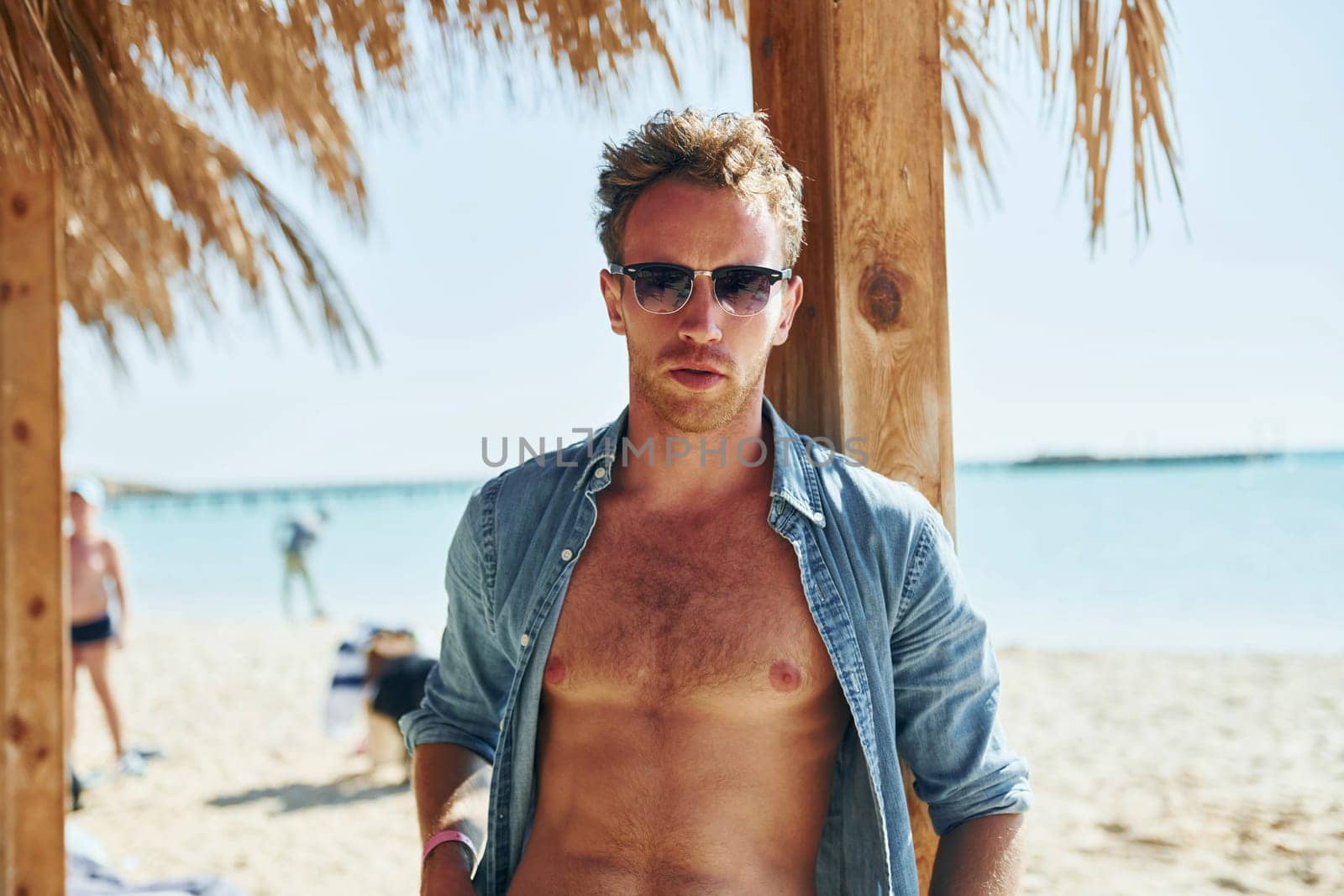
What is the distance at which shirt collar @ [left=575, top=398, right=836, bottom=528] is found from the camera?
1.59m

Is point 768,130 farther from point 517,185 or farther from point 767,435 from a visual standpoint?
point 517,185

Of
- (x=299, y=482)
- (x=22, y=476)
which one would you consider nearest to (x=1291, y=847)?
(x=22, y=476)

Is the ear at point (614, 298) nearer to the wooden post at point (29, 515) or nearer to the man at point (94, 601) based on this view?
the wooden post at point (29, 515)

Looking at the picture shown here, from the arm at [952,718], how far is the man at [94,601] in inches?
234

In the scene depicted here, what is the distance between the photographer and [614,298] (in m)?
1.75

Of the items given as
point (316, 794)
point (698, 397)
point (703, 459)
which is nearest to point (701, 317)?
point (698, 397)

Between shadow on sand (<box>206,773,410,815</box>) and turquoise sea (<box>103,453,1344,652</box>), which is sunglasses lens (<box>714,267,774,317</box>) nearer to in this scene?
shadow on sand (<box>206,773,410,815</box>)

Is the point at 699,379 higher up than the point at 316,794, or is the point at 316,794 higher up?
the point at 699,379

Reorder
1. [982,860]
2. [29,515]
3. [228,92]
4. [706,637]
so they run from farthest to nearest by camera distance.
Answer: [228,92] < [29,515] < [706,637] < [982,860]

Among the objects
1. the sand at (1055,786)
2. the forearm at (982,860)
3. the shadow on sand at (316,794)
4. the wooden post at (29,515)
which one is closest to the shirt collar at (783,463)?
the forearm at (982,860)

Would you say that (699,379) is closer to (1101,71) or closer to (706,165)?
(706,165)

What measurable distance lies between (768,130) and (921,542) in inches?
34.9

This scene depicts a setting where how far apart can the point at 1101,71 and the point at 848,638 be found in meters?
1.25

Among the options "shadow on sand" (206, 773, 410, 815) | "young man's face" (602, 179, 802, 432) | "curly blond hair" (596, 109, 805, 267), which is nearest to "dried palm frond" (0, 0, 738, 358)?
"curly blond hair" (596, 109, 805, 267)
